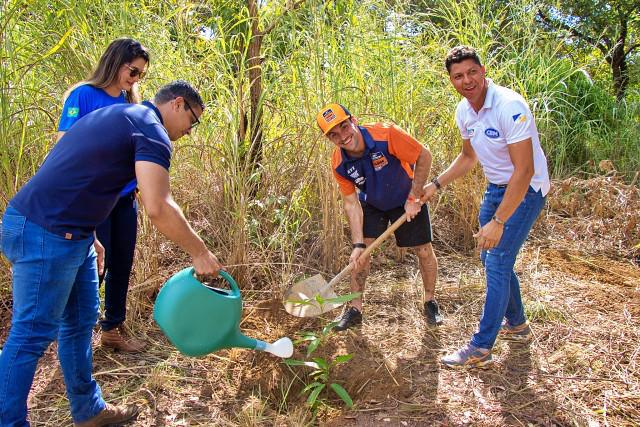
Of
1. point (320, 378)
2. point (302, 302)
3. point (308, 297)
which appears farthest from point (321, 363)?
point (308, 297)

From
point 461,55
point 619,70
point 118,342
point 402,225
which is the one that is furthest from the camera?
point 619,70

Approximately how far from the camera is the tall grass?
9.30 feet

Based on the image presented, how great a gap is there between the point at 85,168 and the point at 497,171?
1770 millimetres

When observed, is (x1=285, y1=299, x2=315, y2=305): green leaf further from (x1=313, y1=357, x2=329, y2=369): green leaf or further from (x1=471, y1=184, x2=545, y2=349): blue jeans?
(x1=471, y1=184, x2=545, y2=349): blue jeans

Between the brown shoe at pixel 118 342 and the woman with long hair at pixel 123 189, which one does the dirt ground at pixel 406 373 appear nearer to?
the brown shoe at pixel 118 342

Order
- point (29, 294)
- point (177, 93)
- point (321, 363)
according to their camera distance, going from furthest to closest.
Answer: point (321, 363) → point (177, 93) → point (29, 294)

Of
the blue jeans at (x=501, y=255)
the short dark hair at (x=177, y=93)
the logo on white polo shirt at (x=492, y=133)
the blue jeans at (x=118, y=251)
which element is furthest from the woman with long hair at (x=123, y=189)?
the blue jeans at (x=501, y=255)

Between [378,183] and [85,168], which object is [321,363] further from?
[85,168]

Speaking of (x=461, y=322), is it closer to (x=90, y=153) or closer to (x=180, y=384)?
(x=180, y=384)

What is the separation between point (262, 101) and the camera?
10.4 ft

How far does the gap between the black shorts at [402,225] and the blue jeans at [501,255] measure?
0.43m

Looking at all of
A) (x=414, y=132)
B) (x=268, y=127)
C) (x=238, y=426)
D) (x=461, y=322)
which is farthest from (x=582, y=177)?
(x=238, y=426)

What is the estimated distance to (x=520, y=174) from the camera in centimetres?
206

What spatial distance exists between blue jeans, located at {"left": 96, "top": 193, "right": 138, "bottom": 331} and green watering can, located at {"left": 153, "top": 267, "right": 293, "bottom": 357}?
26.9 inches
